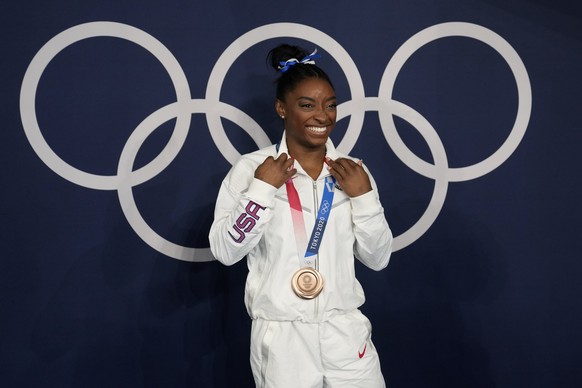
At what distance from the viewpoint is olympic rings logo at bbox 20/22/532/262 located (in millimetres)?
3150

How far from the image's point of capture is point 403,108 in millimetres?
3262

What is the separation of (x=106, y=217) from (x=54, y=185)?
0.29 metres

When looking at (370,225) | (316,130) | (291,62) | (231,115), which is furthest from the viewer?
(231,115)

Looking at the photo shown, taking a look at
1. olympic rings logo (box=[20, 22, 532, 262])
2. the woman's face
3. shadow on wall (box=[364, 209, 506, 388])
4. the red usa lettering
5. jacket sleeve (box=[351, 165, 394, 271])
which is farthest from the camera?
shadow on wall (box=[364, 209, 506, 388])

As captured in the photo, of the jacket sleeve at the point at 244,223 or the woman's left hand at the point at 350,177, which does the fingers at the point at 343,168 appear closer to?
the woman's left hand at the point at 350,177

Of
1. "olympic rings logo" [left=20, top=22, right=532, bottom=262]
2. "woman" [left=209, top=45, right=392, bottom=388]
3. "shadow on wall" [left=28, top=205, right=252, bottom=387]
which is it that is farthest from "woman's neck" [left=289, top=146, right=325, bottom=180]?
"shadow on wall" [left=28, top=205, right=252, bottom=387]

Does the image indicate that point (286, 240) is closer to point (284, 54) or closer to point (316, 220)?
point (316, 220)

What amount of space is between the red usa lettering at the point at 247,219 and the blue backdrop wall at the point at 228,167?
0.96 metres

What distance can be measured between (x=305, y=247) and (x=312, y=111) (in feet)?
1.71

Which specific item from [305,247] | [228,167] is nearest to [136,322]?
[228,167]

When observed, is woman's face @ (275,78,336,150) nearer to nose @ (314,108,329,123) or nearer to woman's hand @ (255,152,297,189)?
nose @ (314,108,329,123)

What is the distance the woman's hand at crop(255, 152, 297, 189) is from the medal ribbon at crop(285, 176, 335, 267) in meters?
0.11

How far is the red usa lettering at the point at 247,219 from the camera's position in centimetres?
230

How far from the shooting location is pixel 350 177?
8.04ft
